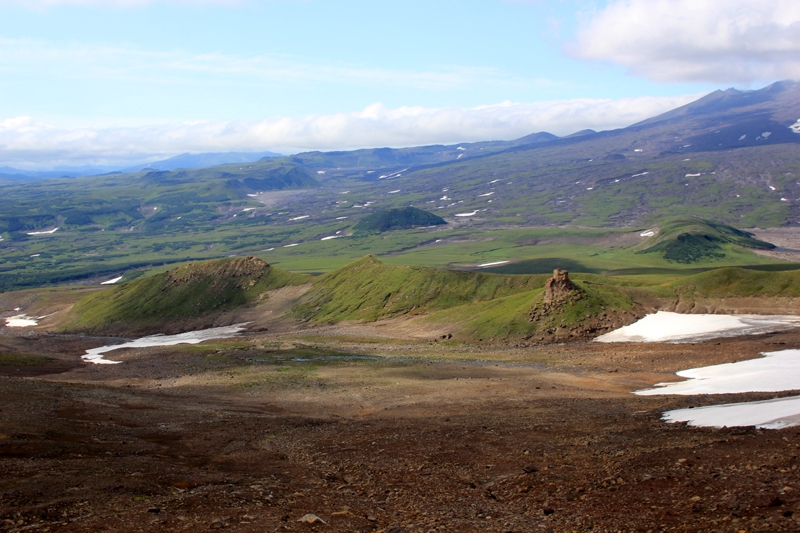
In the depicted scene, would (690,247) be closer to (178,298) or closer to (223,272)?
(223,272)

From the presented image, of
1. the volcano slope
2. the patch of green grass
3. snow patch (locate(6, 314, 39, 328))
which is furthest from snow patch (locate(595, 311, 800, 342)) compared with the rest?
snow patch (locate(6, 314, 39, 328))

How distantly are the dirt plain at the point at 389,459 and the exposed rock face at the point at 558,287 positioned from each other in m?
23.9

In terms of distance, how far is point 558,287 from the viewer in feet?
229

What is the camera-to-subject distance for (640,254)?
629 feet

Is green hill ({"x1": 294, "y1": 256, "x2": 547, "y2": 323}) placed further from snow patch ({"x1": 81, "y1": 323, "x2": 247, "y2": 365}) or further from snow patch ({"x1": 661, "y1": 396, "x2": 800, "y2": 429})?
snow patch ({"x1": 661, "y1": 396, "x2": 800, "y2": 429})

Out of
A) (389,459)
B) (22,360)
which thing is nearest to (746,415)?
(389,459)

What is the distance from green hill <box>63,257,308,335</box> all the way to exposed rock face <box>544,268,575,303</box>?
5621 cm

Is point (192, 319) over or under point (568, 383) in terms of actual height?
under

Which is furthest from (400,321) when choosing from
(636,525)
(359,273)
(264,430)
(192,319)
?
(636,525)

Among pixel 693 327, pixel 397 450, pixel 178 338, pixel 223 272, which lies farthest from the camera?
pixel 223 272

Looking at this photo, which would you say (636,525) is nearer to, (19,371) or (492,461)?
(492,461)

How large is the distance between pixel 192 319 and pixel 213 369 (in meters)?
56.0

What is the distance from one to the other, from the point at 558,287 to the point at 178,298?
73.9 metres

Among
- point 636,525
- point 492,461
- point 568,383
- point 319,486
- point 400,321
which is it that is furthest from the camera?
point 400,321
